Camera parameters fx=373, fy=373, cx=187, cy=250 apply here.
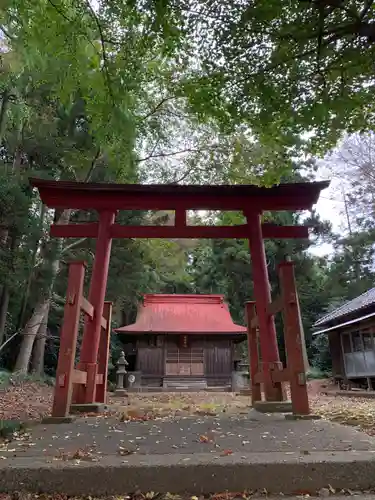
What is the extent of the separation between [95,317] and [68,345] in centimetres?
119

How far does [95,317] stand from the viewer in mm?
5648

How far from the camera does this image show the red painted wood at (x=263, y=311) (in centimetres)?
526

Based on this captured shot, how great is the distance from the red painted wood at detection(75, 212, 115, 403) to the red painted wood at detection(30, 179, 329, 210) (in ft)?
1.25

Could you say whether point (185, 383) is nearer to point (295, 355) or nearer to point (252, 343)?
point (252, 343)

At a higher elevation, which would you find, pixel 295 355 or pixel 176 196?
pixel 176 196

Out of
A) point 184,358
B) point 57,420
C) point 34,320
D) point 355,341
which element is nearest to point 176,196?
point 57,420

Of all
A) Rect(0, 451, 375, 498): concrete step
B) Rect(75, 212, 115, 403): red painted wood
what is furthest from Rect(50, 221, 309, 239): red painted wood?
Rect(0, 451, 375, 498): concrete step

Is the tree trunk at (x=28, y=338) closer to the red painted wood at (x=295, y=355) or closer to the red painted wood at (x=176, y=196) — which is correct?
the red painted wood at (x=176, y=196)

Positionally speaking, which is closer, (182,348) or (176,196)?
(176,196)

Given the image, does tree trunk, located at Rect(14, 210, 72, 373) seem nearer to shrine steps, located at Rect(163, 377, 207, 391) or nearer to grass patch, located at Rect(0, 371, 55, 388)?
grass patch, located at Rect(0, 371, 55, 388)

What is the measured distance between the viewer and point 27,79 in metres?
9.38

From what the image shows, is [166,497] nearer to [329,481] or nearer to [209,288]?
[329,481]

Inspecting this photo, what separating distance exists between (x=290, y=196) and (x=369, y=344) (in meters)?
11.8

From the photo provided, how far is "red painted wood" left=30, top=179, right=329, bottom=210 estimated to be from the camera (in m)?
5.93
